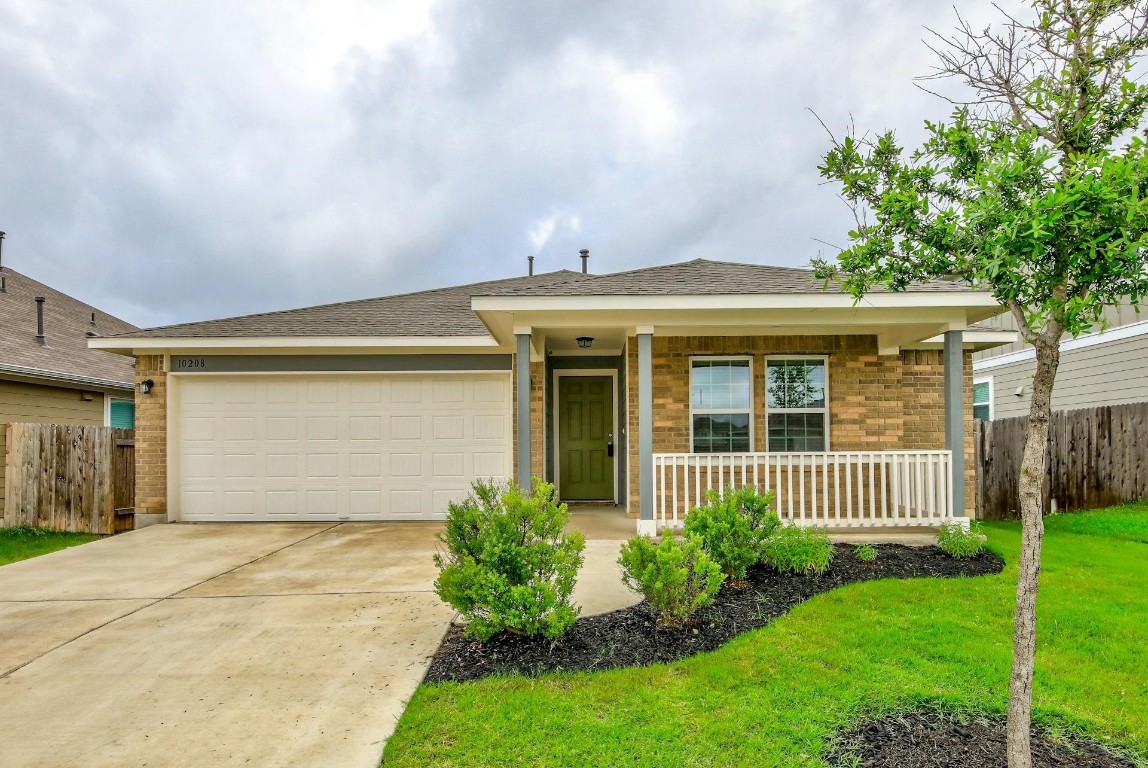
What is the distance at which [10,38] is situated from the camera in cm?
1128

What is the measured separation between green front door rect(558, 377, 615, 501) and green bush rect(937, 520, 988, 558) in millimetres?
4814

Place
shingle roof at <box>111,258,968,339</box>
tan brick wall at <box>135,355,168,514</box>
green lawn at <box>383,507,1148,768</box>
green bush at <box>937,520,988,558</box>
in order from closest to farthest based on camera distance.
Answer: green lawn at <box>383,507,1148,768</box> → green bush at <box>937,520,988,558</box> → shingle roof at <box>111,258,968,339</box> → tan brick wall at <box>135,355,168,514</box>

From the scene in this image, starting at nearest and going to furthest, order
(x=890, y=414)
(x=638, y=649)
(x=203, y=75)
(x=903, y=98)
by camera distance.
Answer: (x=638, y=649) → (x=903, y=98) → (x=890, y=414) → (x=203, y=75)

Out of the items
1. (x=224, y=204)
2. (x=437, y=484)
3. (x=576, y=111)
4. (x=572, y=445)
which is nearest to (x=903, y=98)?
(x=572, y=445)

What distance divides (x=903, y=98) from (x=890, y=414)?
15.8 ft

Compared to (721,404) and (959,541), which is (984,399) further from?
(959,541)

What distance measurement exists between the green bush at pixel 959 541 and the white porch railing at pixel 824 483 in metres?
0.45

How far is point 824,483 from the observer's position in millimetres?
6914

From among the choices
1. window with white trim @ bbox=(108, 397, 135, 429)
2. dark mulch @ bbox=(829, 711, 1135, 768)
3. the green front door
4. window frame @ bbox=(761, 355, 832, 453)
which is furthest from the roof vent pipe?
dark mulch @ bbox=(829, 711, 1135, 768)

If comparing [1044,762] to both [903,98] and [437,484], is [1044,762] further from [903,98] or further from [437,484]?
[437,484]

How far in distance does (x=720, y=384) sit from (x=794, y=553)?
317 cm

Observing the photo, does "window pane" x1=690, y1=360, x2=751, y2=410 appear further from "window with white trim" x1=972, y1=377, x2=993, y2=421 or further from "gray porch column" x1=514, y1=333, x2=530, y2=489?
"window with white trim" x1=972, y1=377, x2=993, y2=421

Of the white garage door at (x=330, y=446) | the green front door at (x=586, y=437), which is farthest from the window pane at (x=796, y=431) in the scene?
the white garage door at (x=330, y=446)

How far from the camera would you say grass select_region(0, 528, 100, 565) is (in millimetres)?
7148
